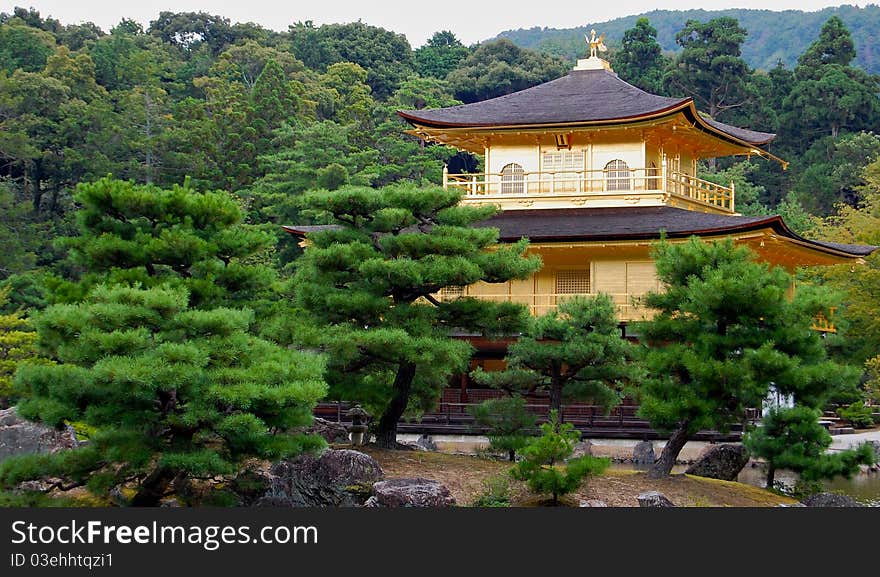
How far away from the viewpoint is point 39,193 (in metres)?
47.9

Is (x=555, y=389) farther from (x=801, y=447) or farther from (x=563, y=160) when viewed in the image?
(x=563, y=160)

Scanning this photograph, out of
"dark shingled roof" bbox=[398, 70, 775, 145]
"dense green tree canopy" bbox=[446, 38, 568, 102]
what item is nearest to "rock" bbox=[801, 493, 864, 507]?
"dark shingled roof" bbox=[398, 70, 775, 145]

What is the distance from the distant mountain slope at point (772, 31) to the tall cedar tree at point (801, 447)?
101m

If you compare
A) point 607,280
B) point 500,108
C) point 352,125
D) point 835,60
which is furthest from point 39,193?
point 835,60

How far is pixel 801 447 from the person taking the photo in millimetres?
19031

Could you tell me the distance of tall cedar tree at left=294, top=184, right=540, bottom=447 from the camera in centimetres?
1981

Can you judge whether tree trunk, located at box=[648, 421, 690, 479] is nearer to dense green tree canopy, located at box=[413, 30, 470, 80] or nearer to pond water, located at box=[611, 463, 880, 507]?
pond water, located at box=[611, 463, 880, 507]

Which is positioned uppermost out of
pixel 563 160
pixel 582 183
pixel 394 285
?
pixel 563 160

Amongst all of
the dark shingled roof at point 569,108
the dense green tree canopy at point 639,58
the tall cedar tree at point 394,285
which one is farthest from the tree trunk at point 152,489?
the dense green tree canopy at point 639,58

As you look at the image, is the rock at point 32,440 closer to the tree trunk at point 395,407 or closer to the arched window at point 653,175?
the tree trunk at point 395,407

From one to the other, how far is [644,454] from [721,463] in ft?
8.52

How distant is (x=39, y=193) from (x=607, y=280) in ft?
88.0

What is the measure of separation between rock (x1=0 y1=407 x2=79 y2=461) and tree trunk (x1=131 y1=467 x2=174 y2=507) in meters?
2.16

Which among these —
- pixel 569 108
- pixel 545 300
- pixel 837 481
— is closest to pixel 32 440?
pixel 545 300
